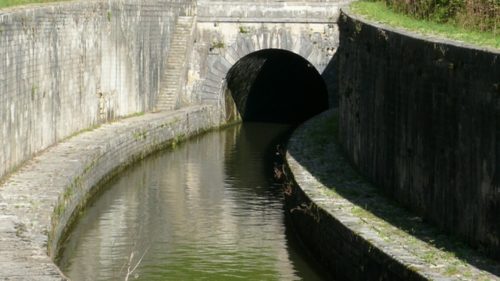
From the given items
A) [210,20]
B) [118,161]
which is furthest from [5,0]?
[210,20]

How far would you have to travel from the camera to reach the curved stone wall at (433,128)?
11273 millimetres

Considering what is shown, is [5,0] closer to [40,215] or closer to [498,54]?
[40,215]

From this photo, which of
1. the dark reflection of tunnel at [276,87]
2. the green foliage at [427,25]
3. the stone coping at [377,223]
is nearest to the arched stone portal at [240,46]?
the dark reflection of tunnel at [276,87]

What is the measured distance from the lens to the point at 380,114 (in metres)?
15.8

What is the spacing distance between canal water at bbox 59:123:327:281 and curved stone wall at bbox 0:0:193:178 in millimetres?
1505

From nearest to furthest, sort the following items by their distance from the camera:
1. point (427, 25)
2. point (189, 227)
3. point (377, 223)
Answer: point (377, 223) → point (427, 25) → point (189, 227)

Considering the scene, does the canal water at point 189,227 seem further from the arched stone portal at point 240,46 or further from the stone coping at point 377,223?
the arched stone portal at point 240,46

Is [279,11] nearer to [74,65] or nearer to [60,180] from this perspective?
[74,65]

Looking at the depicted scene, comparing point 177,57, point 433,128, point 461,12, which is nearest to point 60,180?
point 461,12

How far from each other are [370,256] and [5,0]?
10.6m

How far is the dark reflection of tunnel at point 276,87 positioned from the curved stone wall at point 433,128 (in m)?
14.0

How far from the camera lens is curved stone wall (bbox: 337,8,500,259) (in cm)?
1127

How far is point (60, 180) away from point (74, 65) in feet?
20.9

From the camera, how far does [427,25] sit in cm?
1625
